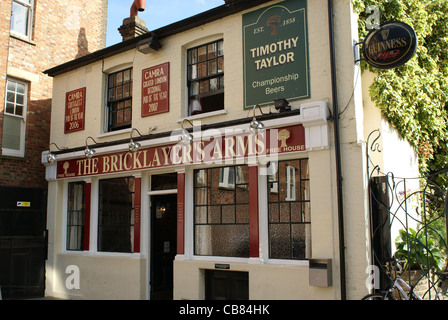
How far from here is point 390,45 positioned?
7285mm

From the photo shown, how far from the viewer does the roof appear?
9.04m

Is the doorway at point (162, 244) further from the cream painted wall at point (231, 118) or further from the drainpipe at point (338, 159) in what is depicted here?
the drainpipe at point (338, 159)

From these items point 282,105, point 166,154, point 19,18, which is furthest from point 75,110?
point 282,105

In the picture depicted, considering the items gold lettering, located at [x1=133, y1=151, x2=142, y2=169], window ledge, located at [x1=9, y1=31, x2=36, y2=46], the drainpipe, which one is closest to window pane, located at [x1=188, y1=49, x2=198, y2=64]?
gold lettering, located at [x1=133, y1=151, x2=142, y2=169]

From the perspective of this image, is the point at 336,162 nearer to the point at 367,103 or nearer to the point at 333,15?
the point at 367,103

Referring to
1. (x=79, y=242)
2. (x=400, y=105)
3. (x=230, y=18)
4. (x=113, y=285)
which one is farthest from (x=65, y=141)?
(x=400, y=105)

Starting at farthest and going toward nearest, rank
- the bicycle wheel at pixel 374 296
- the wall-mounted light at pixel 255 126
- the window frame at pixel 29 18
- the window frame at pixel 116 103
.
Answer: the window frame at pixel 29 18, the window frame at pixel 116 103, the wall-mounted light at pixel 255 126, the bicycle wheel at pixel 374 296

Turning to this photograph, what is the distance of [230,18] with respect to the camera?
30.5ft

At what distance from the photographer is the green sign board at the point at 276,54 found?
8195 mm

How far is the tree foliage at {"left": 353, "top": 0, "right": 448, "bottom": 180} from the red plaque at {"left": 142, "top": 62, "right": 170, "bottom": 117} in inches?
176

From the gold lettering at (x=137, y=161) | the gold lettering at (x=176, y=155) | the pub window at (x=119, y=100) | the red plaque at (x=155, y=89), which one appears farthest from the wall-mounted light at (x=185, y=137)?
the pub window at (x=119, y=100)

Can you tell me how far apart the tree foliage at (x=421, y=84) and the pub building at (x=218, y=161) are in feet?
1.59

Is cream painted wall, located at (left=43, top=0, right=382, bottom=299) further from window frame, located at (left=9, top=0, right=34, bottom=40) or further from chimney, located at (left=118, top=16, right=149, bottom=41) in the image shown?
window frame, located at (left=9, top=0, right=34, bottom=40)

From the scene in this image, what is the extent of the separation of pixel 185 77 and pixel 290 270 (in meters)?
5.01
